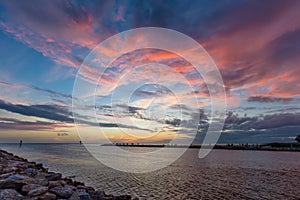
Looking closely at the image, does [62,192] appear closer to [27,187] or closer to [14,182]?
[27,187]

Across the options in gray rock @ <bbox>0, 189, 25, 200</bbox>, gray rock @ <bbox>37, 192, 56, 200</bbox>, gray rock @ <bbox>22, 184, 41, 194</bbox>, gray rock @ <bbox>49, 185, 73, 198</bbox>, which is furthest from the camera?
gray rock @ <bbox>49, 185, 73, 198</bbox>

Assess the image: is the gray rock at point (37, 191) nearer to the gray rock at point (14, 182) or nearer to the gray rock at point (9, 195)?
the gray rock at point (9, 195)

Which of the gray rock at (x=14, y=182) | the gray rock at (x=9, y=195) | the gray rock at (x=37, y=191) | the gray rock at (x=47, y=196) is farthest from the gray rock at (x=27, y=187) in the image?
the gray rock at (x=47, y=196)

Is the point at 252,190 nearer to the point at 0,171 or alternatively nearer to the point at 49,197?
the point at 49,197

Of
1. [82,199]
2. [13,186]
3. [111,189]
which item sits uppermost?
[13,186]

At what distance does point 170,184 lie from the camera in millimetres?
23688

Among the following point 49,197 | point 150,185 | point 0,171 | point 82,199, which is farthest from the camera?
point 150,185

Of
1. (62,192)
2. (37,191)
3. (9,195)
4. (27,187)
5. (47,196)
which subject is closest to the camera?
(9,195)

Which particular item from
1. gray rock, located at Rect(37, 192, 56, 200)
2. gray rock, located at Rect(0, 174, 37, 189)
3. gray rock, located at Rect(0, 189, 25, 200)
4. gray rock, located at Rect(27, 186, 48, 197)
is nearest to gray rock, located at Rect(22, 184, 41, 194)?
gray rock, located at Rect(27, 186, 48, 197)

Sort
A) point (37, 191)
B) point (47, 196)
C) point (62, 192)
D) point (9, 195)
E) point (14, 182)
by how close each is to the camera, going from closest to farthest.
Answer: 1. point (9, 195)
2. point (47, 196)
3. point (37, 191)
4. point (14, 182)
5. point (62, 192)

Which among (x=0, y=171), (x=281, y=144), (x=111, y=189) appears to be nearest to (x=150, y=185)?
(x=111, y=189)

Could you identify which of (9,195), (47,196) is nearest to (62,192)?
(47,196)

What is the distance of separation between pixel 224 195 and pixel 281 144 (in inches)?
6034

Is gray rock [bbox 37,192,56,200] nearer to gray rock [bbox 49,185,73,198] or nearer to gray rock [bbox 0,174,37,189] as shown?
gray rock [bbox 49,185,73,198]
